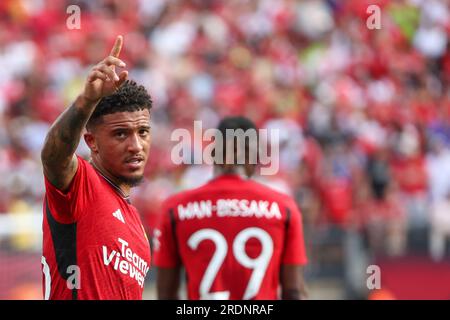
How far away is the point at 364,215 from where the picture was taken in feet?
36.7

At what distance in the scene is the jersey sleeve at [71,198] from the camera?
3.40m

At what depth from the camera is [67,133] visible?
129 inches

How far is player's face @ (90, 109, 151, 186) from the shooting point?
3.78 meters

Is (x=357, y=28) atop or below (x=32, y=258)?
atop

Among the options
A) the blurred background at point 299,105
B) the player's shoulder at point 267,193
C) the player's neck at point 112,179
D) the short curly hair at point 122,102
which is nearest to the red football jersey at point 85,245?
the player's neck at point 112,179

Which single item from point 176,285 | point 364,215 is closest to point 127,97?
point 176,285

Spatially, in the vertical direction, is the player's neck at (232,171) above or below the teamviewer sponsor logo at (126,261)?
above

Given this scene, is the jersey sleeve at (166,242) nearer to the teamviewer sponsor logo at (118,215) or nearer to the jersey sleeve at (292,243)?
the jersey sleeve at (292,243)

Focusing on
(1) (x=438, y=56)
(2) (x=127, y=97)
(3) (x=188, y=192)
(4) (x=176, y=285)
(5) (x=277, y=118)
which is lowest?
(4) (x=176, y=285)

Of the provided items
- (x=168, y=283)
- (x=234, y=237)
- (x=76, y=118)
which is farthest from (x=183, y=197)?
(x=76, y=118)

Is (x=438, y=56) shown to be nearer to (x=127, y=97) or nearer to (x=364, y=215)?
(x=364, y=215)

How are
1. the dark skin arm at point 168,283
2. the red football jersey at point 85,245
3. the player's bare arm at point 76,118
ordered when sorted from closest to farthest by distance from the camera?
the player's bare arm at point 76,118 → the red football jersey at point 85,245 → the dark skin arm at point 168,283

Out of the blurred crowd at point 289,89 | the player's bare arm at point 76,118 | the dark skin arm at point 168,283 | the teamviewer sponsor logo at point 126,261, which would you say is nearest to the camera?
the player's bare arm at point 76,118
